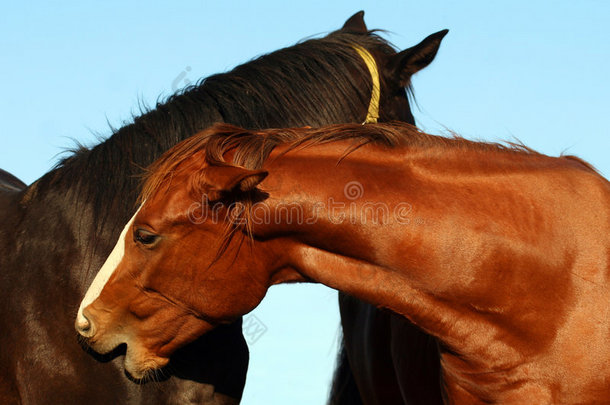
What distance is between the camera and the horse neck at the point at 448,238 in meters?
3.86

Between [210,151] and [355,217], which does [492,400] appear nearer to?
[355,217]

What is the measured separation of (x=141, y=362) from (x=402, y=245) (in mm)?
1393

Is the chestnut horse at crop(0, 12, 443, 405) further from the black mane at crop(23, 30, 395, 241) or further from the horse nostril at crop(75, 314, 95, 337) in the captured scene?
the horse nostril at crop(75, 314, 95, 337)

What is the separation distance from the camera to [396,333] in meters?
A: 5.14

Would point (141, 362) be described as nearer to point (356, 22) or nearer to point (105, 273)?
point (105, 273)

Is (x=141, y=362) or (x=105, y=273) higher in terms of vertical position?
(x=105, y=273)

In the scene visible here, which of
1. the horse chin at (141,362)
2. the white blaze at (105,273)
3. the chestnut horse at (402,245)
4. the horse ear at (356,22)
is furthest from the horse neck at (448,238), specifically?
the horse ear at (356,22)

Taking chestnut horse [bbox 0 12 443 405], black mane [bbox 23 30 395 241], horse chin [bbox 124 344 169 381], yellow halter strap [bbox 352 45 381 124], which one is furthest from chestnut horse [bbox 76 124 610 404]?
yellow halter strap [bbox 352 45 381 124]

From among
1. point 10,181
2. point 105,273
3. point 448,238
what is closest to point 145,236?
point 105,273

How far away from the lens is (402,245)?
3.88 m

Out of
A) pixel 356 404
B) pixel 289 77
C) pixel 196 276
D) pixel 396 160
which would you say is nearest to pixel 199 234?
pixel 196 276

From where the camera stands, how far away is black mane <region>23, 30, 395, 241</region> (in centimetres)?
463

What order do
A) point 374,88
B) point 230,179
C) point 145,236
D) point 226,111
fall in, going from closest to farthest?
point 230,179, point 145,236, point 226,111, point 374,88

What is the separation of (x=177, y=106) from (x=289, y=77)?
658mm
